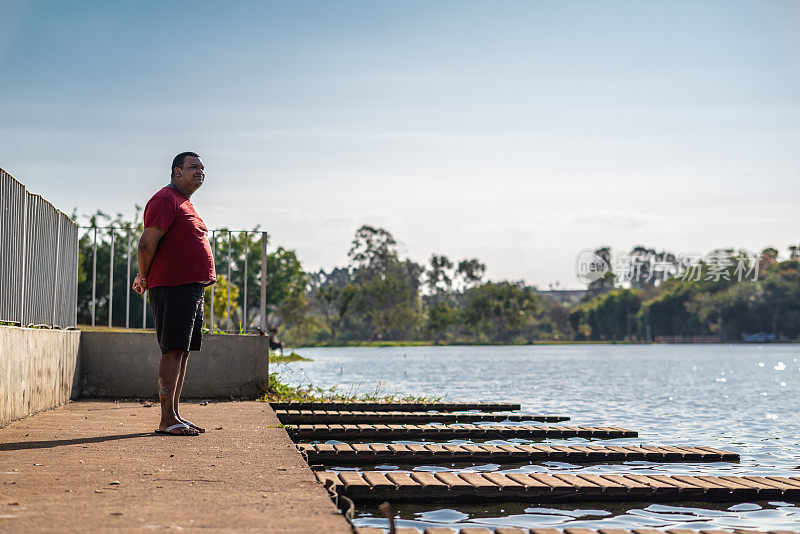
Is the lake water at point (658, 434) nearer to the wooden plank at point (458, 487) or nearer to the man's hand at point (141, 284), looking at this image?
the wooden plank at point (458, 487)

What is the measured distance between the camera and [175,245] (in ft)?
21.8

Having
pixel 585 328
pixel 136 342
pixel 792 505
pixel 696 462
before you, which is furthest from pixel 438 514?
pixel 585 328

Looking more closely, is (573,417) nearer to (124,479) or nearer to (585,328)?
(124,479)

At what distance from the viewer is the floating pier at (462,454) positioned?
22.1 feet

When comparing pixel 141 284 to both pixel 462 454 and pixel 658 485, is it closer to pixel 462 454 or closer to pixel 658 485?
pixel 462 454

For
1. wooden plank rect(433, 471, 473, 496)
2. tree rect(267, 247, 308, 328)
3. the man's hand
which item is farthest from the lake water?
tree rect(267, 247, 308, 328)

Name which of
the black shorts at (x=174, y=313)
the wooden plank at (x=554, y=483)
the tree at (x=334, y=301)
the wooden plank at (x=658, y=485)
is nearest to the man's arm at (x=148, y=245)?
the black shorts at (x=174, y=313)

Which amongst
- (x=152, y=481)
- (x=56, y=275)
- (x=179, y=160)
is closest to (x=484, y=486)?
(x=152, y=481)

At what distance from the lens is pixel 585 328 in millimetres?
126562

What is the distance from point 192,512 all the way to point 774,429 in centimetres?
1063

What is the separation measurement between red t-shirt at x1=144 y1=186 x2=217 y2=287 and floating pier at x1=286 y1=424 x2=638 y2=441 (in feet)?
7.23

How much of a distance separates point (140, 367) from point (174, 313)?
13.9 feet

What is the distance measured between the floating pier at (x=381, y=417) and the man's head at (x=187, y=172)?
355 centimetres

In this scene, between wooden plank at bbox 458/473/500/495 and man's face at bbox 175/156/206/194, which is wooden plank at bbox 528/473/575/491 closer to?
wooden plank at bbox 458/473/500/495
